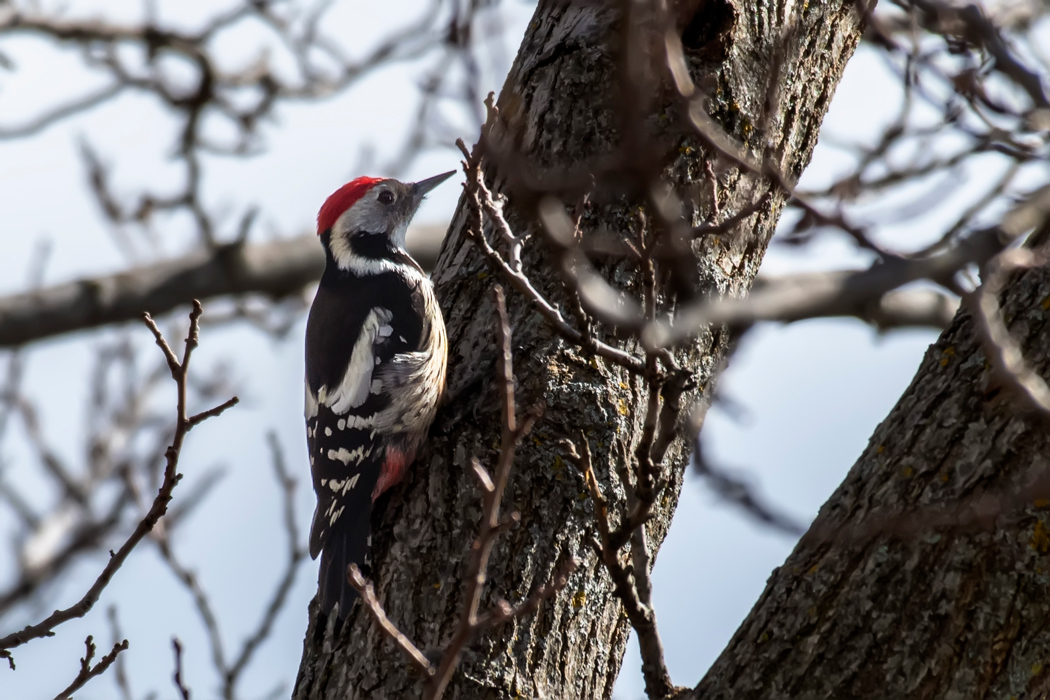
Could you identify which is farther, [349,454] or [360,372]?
[360,372]

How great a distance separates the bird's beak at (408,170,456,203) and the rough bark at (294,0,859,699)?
5.00 ft

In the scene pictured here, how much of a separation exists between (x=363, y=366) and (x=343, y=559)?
1058 mm

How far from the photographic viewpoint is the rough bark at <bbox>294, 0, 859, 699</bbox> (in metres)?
2.62

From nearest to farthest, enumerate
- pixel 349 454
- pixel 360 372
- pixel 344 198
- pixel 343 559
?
pixel 343 559 → pixel 349 454 → pixel 360 372 → pixel 344 198

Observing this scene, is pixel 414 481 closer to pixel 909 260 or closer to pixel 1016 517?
pixel 1016 517

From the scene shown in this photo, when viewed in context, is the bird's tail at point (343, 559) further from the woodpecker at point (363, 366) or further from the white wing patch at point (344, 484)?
the white wing patch at point (344, 484)

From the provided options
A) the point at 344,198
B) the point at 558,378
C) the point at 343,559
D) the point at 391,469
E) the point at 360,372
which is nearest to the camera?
the point at 558,378

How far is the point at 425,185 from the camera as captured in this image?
5043 millimetres

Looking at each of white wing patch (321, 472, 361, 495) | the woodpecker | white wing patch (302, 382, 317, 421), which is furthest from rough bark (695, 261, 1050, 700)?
white wing patch (302, 382, 317, 421)

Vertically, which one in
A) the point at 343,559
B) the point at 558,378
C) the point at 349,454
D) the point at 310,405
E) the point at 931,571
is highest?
A: the point at 310,405

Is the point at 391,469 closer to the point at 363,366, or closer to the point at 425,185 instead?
the point at 363,366

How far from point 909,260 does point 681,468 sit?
151 centimetres

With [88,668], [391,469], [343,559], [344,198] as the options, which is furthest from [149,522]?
[344,198]

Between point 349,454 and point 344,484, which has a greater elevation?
point 349,454
